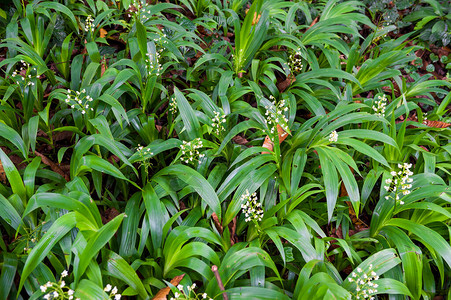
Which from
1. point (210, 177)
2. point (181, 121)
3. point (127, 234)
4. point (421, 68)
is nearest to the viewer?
point (127, 234)

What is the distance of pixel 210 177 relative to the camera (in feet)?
6.95

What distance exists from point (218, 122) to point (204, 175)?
0.37 metres

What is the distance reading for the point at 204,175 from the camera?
2148mm

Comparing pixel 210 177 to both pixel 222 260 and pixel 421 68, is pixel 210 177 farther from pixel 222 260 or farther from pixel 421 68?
pixel 421 68

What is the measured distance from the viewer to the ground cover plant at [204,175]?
1681 mm

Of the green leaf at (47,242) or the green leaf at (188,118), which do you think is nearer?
the green leaf at (47,242)

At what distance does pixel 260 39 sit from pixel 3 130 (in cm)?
202

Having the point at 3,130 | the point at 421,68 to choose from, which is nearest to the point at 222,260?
the point at 3,130

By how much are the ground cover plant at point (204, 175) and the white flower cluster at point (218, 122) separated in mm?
22

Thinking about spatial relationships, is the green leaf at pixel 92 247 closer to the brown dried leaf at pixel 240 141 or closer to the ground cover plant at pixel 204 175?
the ground cover plant at pixel 204 175

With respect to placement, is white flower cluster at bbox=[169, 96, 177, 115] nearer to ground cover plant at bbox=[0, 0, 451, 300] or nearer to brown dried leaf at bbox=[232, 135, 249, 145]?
ground cover plant at bbox=[0, 0, 451, 300]

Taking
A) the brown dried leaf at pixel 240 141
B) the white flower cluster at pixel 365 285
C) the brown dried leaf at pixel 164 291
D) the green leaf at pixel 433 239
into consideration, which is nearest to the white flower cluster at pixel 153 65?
the brown dried leaf at pixel 240 141

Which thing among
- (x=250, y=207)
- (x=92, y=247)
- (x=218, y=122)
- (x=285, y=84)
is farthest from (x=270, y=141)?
(x=92, y=247)

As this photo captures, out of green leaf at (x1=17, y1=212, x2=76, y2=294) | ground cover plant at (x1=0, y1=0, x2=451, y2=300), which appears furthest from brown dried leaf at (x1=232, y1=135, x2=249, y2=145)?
green leaf at (x1=17, y1=212, x2=76, y2=294)
